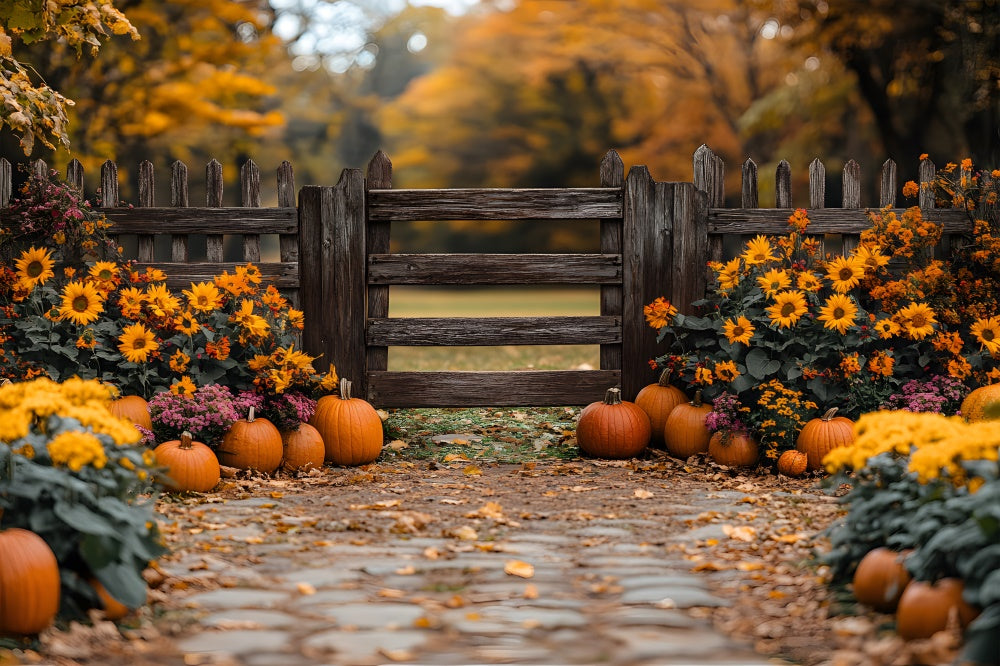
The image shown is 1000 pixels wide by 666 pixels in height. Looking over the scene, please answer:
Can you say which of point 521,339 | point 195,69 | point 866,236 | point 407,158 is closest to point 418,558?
point 521,339

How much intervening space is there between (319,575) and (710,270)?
3.81 meters

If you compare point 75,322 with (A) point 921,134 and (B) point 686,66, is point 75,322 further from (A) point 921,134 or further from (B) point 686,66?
(B) point 686,66

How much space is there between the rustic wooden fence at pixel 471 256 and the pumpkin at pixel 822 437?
4.21ft

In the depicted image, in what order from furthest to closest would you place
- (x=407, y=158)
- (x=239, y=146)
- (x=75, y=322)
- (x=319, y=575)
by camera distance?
(x=407, y=158) → (x=239, y=146) → (x=75, y=322) → (x=319, y=575)

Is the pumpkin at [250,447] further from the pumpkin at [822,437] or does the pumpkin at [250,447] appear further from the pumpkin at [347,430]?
the pumpkin at [822,437]

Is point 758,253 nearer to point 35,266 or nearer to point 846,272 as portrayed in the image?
point 846,272

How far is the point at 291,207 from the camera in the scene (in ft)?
21.2

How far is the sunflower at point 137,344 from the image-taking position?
5.67 metres

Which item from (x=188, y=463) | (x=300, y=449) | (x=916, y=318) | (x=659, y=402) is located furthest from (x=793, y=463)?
(x=188, y=463)

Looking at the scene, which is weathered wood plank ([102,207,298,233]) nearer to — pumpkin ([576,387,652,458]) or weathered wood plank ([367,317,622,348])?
weathered wood plank ([367,317,622,348])

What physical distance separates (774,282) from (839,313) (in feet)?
1.33

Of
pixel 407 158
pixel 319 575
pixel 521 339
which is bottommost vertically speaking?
pixel 319 575

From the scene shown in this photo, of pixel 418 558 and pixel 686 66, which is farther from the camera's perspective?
pixel 686 66

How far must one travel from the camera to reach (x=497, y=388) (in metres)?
6.62
